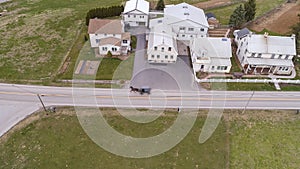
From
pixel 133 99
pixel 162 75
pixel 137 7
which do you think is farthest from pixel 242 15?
pixel 133 99

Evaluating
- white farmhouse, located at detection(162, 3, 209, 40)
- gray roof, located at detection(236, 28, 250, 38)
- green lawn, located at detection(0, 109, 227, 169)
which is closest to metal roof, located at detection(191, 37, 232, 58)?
white farmhouse, located at detection(162, 3, 209, 40)

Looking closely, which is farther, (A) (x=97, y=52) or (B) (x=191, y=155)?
(A) (x=97, y=52)

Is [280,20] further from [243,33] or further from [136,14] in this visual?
[136,14]

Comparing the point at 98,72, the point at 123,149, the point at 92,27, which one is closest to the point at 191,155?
the point at 123,149

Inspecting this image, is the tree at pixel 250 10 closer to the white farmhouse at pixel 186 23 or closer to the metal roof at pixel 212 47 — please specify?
the white farmhouse at pixel 186 23

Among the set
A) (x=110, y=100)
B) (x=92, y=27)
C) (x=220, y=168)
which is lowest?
(x=220, y=168)

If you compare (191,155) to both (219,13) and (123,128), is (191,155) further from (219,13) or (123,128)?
(219,13)

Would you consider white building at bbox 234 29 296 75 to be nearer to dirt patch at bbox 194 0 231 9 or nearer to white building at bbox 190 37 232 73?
white building at bbox 190 37 232 73
